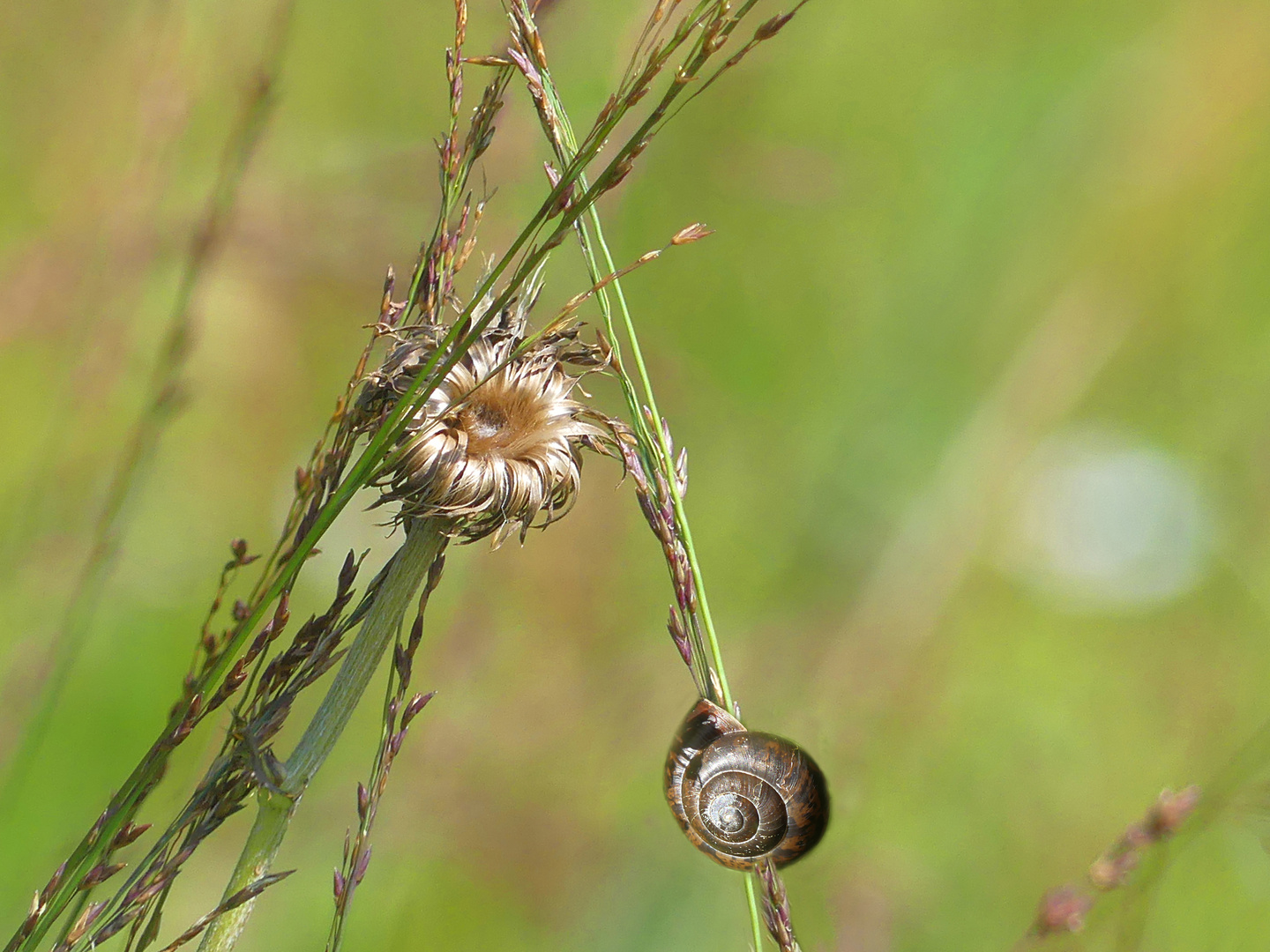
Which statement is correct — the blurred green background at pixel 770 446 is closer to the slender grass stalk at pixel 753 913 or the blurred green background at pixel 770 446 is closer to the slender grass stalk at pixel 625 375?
the slender grass stalk at pixel 753 913

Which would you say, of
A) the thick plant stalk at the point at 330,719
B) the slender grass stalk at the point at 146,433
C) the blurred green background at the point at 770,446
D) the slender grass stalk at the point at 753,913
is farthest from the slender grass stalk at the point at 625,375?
the blurred green background at the point at 770,446

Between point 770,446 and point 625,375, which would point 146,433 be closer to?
point 625,375

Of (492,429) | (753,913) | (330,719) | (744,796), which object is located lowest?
(753,913)

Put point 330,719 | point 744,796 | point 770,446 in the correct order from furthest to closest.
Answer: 1. point 770,446
2. point 744,796
3. point 330,719

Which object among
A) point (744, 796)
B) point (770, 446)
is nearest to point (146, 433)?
point (744, 796)

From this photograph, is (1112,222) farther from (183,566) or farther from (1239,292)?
(183,566)

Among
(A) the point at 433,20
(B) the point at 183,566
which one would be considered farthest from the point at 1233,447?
(B) the point at 183,566
